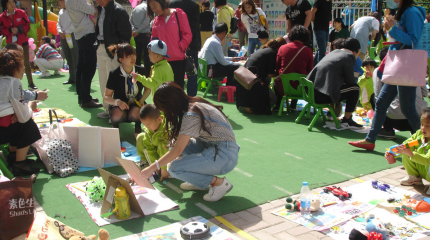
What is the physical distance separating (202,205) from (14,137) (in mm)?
2013

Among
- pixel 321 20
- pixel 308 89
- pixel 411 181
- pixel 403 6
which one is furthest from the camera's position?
pixel 321 20

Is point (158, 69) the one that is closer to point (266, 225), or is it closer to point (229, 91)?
point (266, 225)

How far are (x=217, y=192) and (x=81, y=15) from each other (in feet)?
14.9

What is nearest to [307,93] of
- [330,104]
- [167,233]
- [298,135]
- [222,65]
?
[330,104]

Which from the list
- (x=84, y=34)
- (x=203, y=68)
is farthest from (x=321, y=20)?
(x=84, y=34)

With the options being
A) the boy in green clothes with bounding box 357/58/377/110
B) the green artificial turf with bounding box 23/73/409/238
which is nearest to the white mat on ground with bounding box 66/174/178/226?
the green artificial turf with bounding box 23/73/409/238

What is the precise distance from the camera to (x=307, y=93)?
244 inches

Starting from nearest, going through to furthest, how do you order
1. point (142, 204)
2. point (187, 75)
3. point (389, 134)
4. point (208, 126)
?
point (208, 126), point (142, 204), point (389, 134), point (187, 75)

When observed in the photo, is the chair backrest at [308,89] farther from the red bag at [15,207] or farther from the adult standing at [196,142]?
the red bag at [15,207]

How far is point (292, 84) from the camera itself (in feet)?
21.0

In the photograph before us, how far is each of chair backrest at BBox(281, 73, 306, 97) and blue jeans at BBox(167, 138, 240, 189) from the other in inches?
122

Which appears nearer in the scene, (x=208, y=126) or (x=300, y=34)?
(x=208, y=126)

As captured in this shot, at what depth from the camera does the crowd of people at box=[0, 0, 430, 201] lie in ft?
11.3

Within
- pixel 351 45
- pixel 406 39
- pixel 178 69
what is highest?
pixel 406 39
